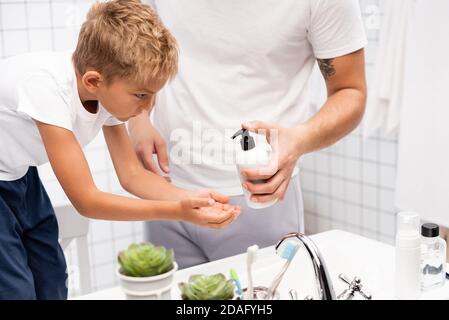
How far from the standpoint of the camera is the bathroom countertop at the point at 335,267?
1.11 meters

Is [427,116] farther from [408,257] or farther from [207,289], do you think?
[207,289]

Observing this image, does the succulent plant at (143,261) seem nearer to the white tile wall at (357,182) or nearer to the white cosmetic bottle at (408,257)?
the white cosmetic bottle at (408,257)

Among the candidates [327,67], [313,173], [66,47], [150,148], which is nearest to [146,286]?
[150,148]

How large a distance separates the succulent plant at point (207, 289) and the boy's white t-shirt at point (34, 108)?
387 millimetres

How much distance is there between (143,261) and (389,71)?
1.52m

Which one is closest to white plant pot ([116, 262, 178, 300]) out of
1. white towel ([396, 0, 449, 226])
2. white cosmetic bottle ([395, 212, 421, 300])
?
white cosmetic bottle ([395, 212, 421, 300])

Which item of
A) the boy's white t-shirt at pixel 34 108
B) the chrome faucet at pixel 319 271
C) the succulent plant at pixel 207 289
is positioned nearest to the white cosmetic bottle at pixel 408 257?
the chrome faucet at pixel 319 271

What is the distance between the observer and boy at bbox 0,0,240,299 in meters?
1.00

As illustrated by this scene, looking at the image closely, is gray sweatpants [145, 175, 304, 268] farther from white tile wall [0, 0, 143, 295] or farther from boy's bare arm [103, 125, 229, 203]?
white tile wall [0, 0, 143, 295]

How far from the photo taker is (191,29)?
1256 mm

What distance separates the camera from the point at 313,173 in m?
2.74
